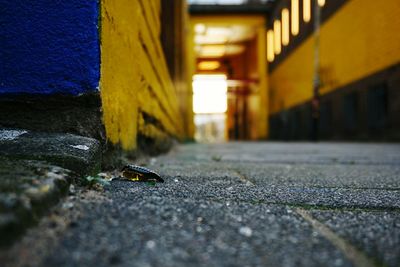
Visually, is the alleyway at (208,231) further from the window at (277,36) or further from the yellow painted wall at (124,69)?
the window at (277,36)

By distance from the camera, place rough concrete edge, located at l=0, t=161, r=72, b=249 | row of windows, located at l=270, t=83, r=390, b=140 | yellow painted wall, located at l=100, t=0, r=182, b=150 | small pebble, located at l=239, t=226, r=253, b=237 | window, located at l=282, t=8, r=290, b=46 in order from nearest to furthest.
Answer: rough concrete edge, located at l=0, t=161, r=72, b=249 < small pebble, located at l=239, t=226, r=253, b=237 < yellow painted wall, located at l=100, t=0, r=182, b=150 < row of windows, located at l=270, t=83, r=390, b=140 < window, located at l=282, t=8, r=290, b=46

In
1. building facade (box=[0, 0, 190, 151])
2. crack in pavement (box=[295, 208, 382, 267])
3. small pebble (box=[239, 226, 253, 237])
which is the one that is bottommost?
crack in pavement (box=[295, 208, 382, 267])

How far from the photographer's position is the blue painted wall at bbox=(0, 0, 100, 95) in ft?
3.68

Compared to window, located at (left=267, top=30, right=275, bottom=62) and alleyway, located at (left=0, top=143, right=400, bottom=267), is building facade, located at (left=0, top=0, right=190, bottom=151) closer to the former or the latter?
alleyway, located at (left=0, top=143, right=400, bottom=267)

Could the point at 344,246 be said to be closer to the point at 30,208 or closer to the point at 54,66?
the point at 30,208

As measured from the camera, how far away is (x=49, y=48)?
114cm

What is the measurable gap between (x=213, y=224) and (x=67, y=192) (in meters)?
0.32

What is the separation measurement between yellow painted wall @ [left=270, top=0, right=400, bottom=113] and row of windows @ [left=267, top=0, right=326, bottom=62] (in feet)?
2.65

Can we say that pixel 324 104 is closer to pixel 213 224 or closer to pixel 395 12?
A: pixel 395 12

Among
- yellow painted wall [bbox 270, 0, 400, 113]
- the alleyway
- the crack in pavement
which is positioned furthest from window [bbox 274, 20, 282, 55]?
the crack in pavement

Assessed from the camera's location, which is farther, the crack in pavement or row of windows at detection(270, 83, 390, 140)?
row of windows at detection(270, 83, 390, 140)

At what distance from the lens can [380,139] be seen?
8.16 m

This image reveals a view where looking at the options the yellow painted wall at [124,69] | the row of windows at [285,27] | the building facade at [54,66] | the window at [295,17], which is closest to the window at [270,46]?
the row of windows at [285,27]

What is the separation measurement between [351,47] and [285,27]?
5.41 metres
